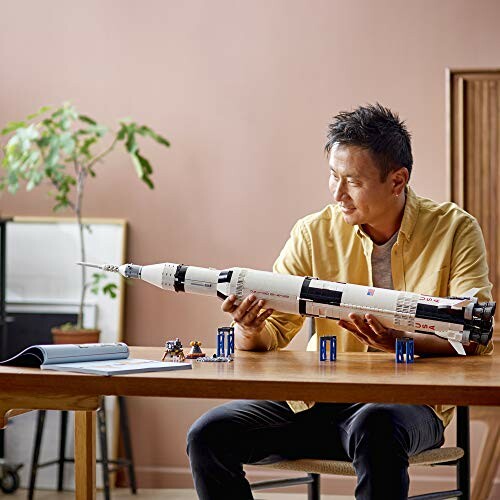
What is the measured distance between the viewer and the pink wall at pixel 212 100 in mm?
3498

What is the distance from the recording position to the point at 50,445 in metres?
3.58

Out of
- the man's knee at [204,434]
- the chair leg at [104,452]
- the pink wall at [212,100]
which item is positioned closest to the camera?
the man's knee at [204,434]

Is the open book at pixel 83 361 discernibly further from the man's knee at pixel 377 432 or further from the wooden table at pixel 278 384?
the man's knee at pixel 377 432

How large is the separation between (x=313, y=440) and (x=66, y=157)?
1.86m

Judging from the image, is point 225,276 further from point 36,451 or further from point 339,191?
point 36,451

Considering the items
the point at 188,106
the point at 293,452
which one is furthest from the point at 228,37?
the point at 293,452

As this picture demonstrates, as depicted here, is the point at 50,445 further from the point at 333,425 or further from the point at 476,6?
the point at 476,6

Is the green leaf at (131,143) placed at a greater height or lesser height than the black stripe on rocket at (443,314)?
greater

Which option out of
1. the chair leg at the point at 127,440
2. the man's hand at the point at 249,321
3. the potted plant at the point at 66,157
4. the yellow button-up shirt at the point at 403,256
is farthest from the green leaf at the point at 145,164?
the man's hand at the point at 249,321

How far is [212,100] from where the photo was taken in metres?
3.59

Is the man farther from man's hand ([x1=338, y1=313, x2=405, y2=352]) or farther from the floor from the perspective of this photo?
the floor

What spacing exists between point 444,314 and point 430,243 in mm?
477

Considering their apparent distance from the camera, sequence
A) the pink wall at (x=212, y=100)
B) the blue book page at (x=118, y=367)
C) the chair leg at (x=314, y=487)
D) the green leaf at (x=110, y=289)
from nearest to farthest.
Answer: the blue book page at (x=118, y=367) < the chair leg at (x=314, y=487) < the green leaf at (x=110, y=289) < the pink wall at (x=212, y=100)

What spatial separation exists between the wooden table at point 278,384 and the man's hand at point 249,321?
0.15 meters
